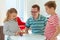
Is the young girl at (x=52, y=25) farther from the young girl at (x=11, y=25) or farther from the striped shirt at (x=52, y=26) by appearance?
the young girl at (x=11, y=25)

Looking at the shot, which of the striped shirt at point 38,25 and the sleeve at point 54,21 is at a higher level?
the sleeve at point 54,21

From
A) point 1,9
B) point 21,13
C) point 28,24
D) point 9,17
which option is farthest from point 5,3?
point 9,17

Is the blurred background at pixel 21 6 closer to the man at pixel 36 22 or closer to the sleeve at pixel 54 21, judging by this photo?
the man at pixel 36 22

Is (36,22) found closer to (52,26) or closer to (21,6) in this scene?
(52,26)

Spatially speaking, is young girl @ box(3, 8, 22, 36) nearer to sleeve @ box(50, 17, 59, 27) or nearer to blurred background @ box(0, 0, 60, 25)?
sleeve @ box(50, 17, 59, 27)

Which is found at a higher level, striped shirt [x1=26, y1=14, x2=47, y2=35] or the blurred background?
the blurred background

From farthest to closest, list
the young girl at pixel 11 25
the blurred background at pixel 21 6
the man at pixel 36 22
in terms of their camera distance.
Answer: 1. the blurred background at pixel 21 6
2. the man at pixel 36 22
3. the young girl at pixel 11 25

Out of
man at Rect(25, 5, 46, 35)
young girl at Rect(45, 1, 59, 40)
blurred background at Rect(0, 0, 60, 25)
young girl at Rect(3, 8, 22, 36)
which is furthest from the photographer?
blurred background at Rect(0, 0, 60, 25)

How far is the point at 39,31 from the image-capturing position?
2477 mm

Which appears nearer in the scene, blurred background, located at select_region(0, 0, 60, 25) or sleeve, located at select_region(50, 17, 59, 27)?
sleeve, located at select_region(50, 17, 59, 27)

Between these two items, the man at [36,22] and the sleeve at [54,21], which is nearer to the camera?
the sleeve at [54,21]

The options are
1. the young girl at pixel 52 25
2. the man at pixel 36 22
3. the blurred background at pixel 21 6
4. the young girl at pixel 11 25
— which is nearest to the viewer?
the young girl at pixel 52 25

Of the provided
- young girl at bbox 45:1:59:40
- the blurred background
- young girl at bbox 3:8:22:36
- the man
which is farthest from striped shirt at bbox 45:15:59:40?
the blurred background

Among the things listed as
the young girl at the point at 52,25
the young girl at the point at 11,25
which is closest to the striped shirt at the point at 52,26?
the young girl at the point at 52,25
